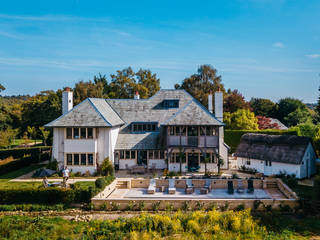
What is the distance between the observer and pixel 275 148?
24469 millimetres

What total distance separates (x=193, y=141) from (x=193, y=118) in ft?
7.32

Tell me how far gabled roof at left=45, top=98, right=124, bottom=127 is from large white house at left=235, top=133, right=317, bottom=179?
45.1 ft

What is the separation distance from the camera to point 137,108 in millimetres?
30984

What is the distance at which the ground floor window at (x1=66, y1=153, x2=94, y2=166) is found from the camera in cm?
2527

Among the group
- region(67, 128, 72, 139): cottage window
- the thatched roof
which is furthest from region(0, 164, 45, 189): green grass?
the thatched roof

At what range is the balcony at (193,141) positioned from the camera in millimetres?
25328

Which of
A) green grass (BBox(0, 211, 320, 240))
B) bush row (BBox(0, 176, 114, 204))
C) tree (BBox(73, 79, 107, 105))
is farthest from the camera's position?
tree (BBox(73, 79, 107, 105))

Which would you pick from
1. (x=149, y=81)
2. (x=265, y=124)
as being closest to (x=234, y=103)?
(x=265, y=124)

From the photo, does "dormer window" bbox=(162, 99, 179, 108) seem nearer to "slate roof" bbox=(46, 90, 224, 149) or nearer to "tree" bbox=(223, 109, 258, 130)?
"slate roof" bbox=(46, 90, 224, 149)

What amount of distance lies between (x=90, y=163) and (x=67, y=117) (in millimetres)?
5021

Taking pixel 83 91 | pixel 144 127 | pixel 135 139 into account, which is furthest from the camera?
pixel 83 91

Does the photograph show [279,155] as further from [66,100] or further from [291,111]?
[291,111]

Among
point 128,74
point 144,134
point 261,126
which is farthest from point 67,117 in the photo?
point 261,126

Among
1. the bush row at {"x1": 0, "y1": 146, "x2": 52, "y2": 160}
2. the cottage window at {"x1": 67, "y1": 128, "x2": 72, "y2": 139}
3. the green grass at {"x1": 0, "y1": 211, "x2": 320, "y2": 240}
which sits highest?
the cottage window at {"x1": 67, "y1": 128, "x2": 72, "y2": 139}
